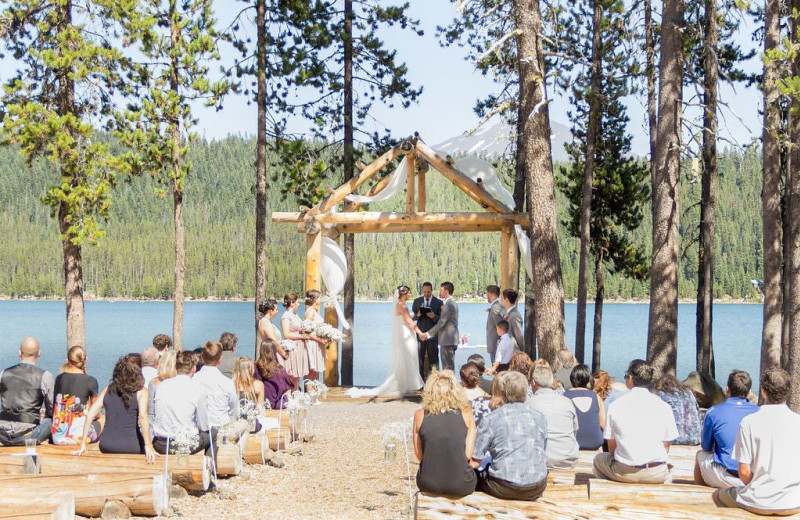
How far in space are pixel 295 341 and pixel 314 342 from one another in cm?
33

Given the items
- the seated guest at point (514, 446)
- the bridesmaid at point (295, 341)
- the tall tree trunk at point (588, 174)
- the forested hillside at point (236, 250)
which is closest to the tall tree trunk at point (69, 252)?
the bridesmaid at point (295, 341)

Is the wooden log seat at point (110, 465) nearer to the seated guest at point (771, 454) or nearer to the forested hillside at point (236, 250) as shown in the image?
the seated guest at point (771, 454)

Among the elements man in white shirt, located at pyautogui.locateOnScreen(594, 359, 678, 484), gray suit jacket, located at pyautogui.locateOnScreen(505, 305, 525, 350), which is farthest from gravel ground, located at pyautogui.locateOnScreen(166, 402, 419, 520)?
gray suit jacket, located at pyautogui.locateOnScreen(505, 305, 525, 350)

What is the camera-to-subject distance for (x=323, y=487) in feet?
25.2

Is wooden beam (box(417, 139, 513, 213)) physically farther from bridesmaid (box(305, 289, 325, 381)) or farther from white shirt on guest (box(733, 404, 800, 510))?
white shirt on guest (box(733, 404, 800, 510))

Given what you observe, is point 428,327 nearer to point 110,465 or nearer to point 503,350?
point 503,350

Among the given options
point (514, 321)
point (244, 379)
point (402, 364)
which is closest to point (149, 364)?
point (244, 379)

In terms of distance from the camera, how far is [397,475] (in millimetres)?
8133

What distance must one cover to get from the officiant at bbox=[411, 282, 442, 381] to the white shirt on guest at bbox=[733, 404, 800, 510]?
8.48 m

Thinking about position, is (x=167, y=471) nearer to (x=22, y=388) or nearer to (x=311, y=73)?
(x=22, y=388)

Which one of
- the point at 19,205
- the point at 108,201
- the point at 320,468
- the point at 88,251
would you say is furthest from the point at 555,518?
the point at 19,205

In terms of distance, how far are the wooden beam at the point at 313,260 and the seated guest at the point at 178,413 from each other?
6959mm

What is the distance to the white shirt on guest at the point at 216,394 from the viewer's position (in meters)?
7.08

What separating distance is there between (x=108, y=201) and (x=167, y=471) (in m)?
9.30
